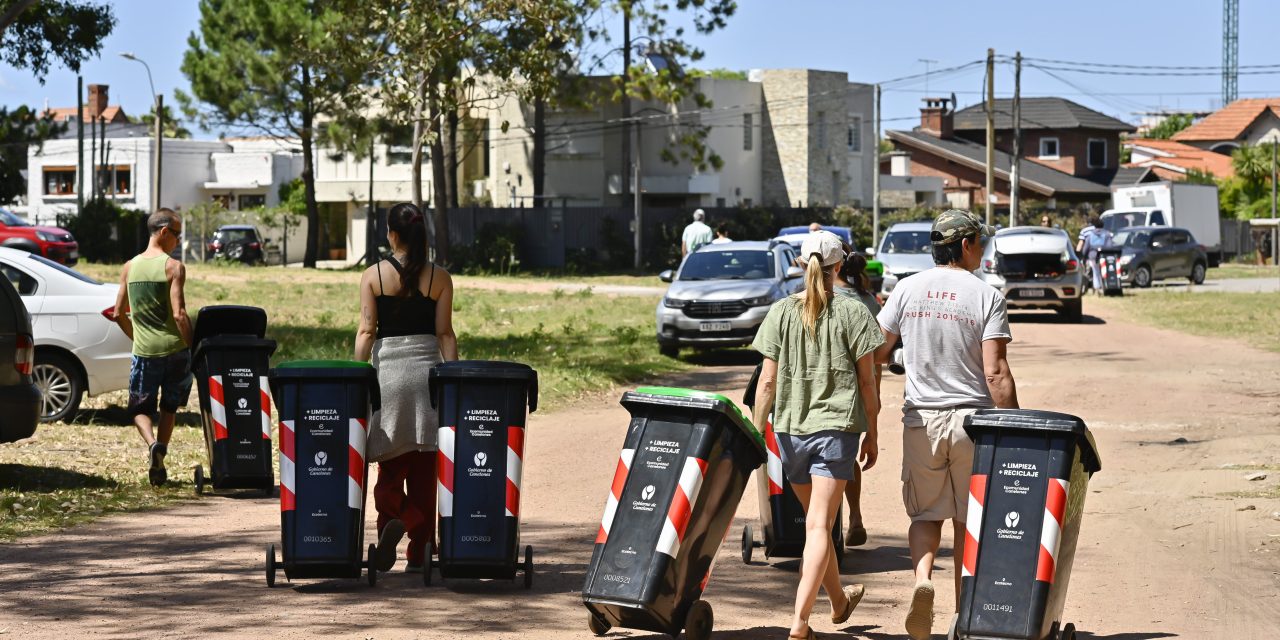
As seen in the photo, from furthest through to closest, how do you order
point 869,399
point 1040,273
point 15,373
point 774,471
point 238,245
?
point 238,245, point 1040,273, point 15,373, point 774,471, point 869,399

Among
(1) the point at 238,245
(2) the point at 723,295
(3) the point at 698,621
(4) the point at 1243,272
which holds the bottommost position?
(3) the point at 698,621

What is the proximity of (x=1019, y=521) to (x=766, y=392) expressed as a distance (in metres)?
1.35

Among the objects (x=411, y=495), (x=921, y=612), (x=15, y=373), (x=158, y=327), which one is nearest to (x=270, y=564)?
(x=411, y=495)

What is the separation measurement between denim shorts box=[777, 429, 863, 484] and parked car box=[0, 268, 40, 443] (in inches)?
225

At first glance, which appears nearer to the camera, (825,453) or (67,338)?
(825,453)

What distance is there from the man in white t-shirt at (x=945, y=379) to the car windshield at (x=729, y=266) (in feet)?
44.6

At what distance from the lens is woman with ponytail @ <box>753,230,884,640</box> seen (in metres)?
6.25

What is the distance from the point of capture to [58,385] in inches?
514

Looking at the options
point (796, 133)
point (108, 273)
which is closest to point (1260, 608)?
point (108, 273)

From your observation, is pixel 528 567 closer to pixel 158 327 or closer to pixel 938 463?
pixel 938 463

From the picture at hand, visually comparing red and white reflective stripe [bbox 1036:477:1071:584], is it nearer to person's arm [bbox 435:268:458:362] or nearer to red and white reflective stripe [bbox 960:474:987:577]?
red and white reflective stripe [bbox 960:474:987:577]

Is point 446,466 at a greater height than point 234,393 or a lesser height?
lesser

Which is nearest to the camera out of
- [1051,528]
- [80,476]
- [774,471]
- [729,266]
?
[1051,528]

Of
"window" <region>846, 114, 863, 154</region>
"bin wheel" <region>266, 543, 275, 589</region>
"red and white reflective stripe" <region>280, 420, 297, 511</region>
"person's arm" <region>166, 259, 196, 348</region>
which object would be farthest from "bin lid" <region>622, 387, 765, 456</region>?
"window" <region>846, 114, 863, 154</region>
